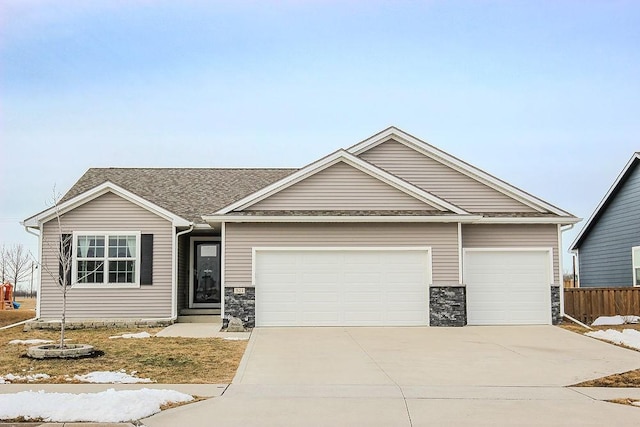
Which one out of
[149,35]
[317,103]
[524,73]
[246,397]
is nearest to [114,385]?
[246,397]

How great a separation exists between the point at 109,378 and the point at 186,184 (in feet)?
46.2

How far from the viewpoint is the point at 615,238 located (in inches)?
1035

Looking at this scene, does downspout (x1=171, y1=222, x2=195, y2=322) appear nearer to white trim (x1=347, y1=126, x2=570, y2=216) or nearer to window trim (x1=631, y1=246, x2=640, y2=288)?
white trim (x1=347, y1=126, x2=570, y2=216)

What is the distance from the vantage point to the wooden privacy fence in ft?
69.8

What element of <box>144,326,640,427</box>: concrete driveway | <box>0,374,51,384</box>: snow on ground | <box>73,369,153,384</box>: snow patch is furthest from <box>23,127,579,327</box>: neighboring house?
<box>0,374,51,384</box>: snow on ground

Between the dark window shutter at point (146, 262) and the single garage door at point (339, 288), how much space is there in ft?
11.1

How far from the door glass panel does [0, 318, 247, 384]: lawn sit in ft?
18.0

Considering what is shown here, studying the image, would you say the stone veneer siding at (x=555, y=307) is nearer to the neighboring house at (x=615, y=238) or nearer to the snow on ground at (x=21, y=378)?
the neighboring house at (x=615, y=238)

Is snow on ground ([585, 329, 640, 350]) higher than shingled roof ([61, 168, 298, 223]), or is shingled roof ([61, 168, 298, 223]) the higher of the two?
shingled roof ([61, 168, 298, 223])

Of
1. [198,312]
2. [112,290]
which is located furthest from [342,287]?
[112,290]

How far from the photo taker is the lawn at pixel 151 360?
11578 mm

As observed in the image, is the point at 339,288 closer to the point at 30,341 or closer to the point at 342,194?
the point at 342,194

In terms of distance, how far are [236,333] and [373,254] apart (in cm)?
439

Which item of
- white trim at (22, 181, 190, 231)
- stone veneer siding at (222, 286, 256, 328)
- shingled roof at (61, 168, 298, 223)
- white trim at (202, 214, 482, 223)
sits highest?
shingled roof at (61, 168, 298, 223)
